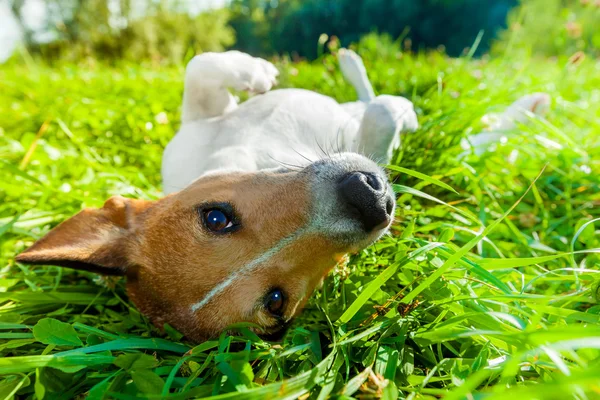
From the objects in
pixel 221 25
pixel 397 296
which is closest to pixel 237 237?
pixel 397 296

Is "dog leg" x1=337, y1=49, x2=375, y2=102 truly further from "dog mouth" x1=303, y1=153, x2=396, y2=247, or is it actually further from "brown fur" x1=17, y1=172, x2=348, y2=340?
"dog mouth" x1=303, y1=153, x2=396, y2=247

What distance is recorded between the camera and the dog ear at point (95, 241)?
1876 millimetres

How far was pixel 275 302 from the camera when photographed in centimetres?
184

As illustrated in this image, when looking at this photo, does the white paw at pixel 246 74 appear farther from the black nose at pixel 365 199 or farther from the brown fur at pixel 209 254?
the black nose at pixel 365 199

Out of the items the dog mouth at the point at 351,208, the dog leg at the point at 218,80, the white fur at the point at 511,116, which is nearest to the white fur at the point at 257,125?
the dog leg at the point at 218,80

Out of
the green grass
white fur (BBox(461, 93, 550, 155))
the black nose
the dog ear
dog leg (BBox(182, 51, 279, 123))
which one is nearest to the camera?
the green grass

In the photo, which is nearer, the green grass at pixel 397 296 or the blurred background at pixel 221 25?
the green grass at pixel 397 296

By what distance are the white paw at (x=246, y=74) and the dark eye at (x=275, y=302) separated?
1.56 metres

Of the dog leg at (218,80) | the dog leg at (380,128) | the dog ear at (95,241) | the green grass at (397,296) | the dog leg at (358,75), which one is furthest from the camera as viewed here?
the dog leg at (358,75)

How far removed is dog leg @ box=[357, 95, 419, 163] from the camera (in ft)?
8.05

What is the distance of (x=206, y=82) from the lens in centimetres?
287

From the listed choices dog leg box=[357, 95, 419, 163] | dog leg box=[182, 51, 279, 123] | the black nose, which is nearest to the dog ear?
dog leg box=[182, 51, 279, 123]

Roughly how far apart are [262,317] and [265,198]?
516mm

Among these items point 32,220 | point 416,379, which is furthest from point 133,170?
point 416,379
